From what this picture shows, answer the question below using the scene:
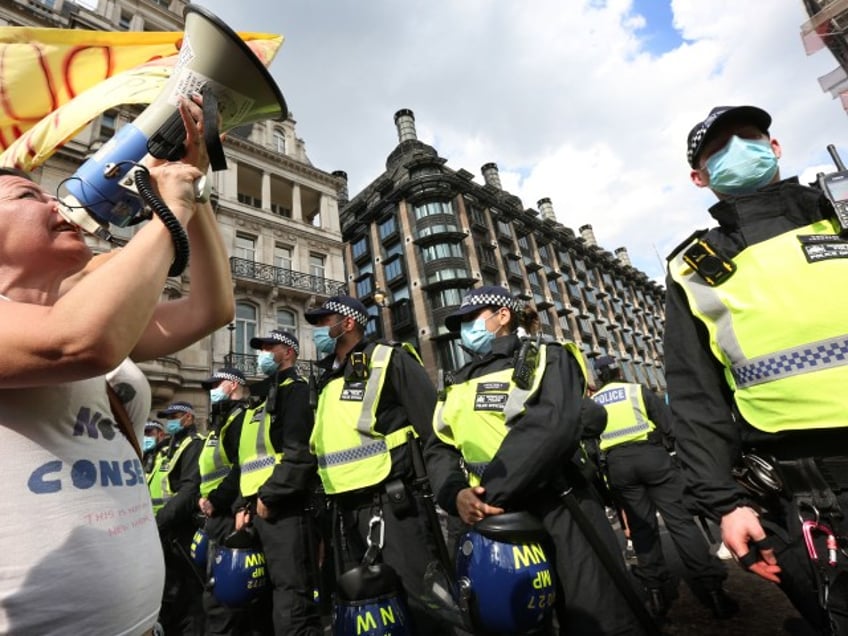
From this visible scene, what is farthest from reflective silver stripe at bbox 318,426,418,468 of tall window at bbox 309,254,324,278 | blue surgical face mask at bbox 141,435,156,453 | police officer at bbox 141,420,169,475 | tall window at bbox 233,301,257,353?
tall window at bbox 309,254,324,278

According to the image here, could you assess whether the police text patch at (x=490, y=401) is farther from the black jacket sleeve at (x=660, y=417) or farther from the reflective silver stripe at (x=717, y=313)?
the black jacket sleeve at (x=660, y=417)

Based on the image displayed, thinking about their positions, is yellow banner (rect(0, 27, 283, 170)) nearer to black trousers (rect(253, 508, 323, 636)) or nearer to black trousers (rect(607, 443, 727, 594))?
black trousers (rect(253, 508, 323, 636))

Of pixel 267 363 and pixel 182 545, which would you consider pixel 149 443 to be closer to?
pixel 182 545

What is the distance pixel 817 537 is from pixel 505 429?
4.39 ft

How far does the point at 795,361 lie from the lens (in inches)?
55.6

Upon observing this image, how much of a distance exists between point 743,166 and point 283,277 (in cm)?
1893

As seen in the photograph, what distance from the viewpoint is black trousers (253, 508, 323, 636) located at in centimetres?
297

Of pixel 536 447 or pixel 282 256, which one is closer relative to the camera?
pixel 536 447

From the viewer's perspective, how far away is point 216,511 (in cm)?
413

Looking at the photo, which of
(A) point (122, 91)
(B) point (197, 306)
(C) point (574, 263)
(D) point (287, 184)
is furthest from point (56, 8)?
(C) point (574, 263)

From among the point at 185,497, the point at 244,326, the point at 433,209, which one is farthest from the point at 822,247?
the point at 433,209

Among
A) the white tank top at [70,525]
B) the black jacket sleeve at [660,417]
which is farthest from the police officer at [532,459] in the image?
the black jacket sleeve at [660,417]

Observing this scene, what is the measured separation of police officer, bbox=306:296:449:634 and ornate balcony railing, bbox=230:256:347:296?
46.6ft

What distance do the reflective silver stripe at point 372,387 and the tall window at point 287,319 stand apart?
16652mm
